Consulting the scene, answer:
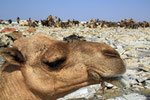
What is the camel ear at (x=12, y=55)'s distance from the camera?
8.28 feet

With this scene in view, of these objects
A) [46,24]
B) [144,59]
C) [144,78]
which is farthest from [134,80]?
[46,24]

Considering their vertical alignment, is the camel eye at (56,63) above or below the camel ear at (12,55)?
below

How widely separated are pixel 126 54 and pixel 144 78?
307cm

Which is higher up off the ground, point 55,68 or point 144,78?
point 55,68

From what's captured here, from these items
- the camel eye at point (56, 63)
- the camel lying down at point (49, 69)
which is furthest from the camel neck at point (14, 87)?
the camel eye at point (56, 63)

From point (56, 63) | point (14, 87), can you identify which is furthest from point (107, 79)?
point (14, 87)

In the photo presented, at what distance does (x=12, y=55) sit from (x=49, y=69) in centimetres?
50

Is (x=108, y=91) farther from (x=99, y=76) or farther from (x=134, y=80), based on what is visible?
(x=99, y=76)

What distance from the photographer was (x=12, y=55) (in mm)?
2598

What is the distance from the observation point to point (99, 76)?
2.52 m

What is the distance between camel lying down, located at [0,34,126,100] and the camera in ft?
8.36

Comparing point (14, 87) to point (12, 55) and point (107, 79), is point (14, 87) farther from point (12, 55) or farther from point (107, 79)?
point (107, 79)

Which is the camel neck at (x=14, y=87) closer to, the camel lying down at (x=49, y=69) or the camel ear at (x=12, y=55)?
the camel lying down at (x=49, y=69)

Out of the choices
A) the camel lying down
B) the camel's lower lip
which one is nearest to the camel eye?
Result: the camel lying down
